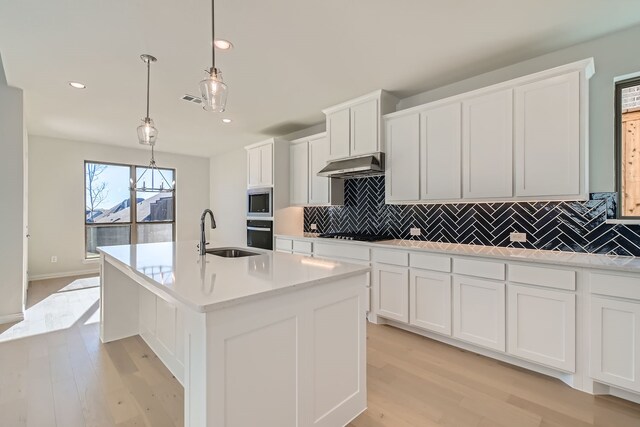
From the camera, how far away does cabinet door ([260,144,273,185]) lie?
461 cm

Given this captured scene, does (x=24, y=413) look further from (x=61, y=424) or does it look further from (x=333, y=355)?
(x=333, y=355)

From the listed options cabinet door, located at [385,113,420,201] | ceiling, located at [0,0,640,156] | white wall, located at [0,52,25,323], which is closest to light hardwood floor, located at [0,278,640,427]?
white wall, located at [0,52,25,323]

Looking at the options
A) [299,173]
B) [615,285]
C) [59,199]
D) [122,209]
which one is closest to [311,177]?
[299,173]

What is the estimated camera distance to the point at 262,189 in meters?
4.72

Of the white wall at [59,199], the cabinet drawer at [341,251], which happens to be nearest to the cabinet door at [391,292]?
the cabinet drawer at [341,251]

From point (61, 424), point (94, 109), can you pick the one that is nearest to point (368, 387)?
point (61, 424)

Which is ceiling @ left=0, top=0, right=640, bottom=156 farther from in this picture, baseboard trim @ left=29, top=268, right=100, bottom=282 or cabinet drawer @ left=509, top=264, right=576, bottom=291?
baseboard trim @ left=29, top=268, right=100, bottom=282

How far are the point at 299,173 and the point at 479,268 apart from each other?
282 cm

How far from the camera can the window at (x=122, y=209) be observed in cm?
588

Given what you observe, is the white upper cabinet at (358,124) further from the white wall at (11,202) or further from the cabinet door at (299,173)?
the white wall at (11,202)

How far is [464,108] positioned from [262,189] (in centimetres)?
303

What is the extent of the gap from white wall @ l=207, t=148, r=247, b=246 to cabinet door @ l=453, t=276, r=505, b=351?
4328 millimetres

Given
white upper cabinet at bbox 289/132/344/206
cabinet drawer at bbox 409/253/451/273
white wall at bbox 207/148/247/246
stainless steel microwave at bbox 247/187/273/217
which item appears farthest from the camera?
white wall at bbox 207/148/247/246

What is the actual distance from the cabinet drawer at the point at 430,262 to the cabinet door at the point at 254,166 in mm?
2842
